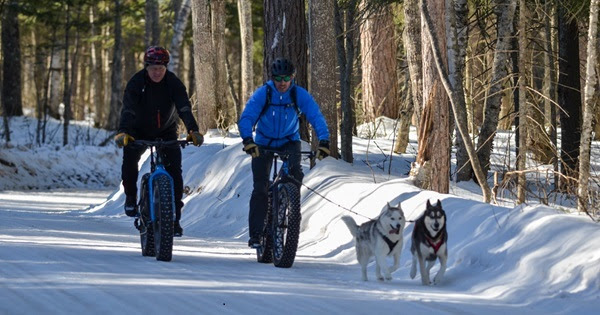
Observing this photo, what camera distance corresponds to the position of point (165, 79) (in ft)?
36.6

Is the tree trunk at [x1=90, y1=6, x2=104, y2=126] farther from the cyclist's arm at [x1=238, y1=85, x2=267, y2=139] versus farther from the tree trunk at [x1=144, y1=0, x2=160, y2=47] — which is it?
the cyclist's arm at [x1=238, y1=85, x2=267, y2=139]

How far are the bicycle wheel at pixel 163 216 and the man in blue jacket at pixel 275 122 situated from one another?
0.89 m

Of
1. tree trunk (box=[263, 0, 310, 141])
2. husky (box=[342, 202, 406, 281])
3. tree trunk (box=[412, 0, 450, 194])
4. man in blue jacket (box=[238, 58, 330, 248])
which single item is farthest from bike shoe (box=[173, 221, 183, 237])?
tree trunk (box=[263, 0, 310, 141])

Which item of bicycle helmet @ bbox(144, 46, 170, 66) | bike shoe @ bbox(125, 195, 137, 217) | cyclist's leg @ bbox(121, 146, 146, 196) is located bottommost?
bike shoe @ bbox(125, 195, 137, 217)

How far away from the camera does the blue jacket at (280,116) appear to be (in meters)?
10.5

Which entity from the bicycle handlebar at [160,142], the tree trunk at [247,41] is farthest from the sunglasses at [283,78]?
the tree trunk at [247,41]

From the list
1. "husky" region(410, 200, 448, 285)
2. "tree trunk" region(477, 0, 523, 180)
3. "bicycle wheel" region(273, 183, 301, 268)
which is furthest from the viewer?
"tree trunk" region(477, 0, 523, 180)

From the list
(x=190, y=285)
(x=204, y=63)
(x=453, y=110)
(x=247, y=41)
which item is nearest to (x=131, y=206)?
(x=190, y=285)

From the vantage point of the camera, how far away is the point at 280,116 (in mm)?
10617

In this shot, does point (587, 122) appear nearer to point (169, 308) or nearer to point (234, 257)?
point (234, 257)

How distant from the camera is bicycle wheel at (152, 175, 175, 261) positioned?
10320mm

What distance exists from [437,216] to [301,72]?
8.17m

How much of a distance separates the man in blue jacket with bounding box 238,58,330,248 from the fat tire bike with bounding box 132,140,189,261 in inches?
31.1

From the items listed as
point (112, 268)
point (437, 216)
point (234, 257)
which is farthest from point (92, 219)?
point (437, 216)
